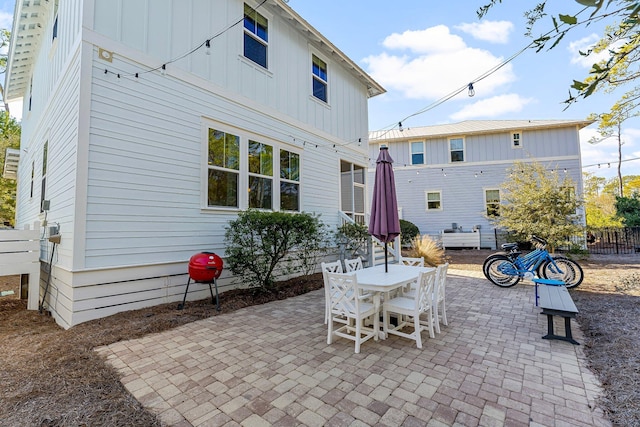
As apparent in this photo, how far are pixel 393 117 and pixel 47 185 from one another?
8.73m

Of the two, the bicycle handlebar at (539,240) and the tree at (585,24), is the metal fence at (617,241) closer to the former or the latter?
the bicycle handlebar at (539,240)

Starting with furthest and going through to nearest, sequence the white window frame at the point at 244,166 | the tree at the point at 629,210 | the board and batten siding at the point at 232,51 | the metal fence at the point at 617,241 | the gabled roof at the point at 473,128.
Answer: the gabled roof at the point at 473,128 → the tree at the point at 629,210 → the metal fence at the point at 617,241 → the white window frame at the point at 244,166 → the board and batten siding at the point at 232,51

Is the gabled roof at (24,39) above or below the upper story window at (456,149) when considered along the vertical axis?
above

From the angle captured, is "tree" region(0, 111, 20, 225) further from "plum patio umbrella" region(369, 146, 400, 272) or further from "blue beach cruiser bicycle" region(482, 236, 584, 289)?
"blue beach cruiser bicycle" region(482, 236, 584, 289)

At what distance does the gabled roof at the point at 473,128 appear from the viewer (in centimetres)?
1546

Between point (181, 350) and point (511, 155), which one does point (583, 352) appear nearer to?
point (181, 350)

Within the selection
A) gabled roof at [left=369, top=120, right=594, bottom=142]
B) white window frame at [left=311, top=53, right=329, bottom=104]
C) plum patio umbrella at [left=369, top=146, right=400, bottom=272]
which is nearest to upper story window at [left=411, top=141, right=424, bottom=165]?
gabled roof at [left=369, top=120, right=594, bottom=142]

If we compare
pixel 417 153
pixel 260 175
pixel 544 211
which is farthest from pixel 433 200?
pixel 260 175

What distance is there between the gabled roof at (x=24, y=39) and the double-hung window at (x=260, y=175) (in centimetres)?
637

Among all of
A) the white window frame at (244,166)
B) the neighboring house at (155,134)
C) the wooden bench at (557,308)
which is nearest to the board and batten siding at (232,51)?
the neighboring house at (155,134)

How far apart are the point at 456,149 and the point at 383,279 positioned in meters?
15.9

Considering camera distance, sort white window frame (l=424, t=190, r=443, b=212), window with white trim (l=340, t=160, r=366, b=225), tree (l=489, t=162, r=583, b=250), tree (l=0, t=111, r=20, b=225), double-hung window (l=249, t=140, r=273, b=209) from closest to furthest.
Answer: double-hung window (l=249, t=140, r=273, b=209)
tree (l=489, t=162, r=583, b=250)
window with white trim (l=340, t=160, r=366, b=225)
tree (l=0, t=111, r=20, b=225)
white window frame (l=424, t=190, r=443, b=212)

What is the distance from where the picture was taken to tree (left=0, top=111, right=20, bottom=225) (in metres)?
15.9

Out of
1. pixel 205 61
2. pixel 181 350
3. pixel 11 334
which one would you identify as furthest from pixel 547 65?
pixel 11 334
